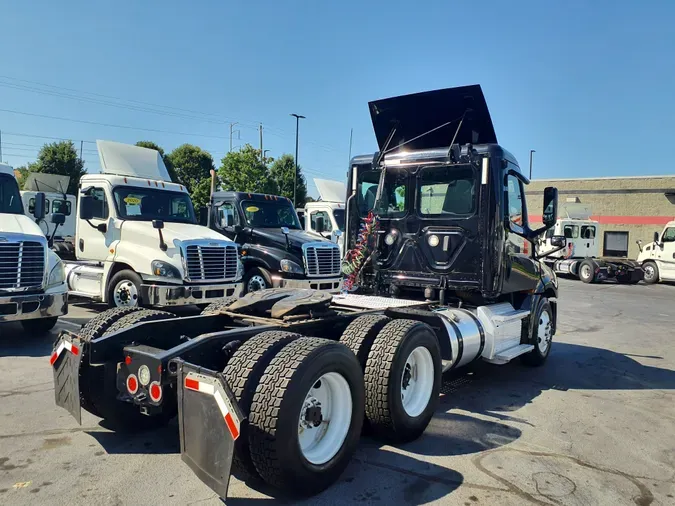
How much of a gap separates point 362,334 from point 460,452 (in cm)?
119

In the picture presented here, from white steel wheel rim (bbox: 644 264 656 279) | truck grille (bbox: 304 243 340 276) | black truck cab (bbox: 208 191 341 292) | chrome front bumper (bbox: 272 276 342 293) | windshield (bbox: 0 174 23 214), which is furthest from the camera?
white steel wheel rim (bbox: 644 264 656 279)

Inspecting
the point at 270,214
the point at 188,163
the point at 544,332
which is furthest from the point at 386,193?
the point at 188,163

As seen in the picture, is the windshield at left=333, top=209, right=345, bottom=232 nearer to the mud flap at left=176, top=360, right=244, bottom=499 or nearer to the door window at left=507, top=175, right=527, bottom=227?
the door window at left=507, top=175, right=527, bottom=227

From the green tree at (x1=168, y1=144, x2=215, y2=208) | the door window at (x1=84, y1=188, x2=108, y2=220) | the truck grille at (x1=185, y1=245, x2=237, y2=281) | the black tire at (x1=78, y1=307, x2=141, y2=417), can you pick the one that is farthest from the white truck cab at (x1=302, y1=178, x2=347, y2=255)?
the green tree at (x1=168, y1=144, x2=215, y2=208)

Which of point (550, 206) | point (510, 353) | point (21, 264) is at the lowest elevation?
point (510, 353)

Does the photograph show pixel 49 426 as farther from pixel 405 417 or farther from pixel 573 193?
pixel 573 193

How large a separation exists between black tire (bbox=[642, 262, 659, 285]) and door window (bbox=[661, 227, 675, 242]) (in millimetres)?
1216

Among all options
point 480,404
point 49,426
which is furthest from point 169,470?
point 480,404

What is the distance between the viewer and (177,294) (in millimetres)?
8914

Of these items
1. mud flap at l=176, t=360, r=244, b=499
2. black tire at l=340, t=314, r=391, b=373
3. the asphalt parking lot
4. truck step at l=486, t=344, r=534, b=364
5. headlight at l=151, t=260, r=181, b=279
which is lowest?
the asphalt parking lot

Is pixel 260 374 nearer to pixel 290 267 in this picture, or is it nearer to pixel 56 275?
pixel 56 275

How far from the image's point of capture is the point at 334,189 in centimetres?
1836

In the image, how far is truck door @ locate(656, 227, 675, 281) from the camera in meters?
21.7

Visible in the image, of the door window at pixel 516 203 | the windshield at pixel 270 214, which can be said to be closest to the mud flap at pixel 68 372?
the door window at pixel 516 203
